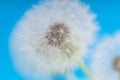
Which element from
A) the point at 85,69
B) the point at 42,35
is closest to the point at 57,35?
the point at 42,35

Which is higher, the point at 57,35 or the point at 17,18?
the point at 17,18

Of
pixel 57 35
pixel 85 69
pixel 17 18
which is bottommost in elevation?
pixel 85 69

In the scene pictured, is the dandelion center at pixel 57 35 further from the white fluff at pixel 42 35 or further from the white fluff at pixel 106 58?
the white fluff at pixel 106 58

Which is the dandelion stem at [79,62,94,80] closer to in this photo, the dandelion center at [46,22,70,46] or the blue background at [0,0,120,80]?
the blue background at [0,0,120,80]

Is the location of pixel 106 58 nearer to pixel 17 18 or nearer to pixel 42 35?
pixel 42 35

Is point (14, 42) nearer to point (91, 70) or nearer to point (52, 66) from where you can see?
point (52, 66)

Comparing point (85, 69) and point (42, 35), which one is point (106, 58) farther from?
point (42, 35)

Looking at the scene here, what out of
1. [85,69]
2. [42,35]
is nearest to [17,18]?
[42,35]

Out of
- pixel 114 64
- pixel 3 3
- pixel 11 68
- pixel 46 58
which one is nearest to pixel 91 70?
pixel 114 64
